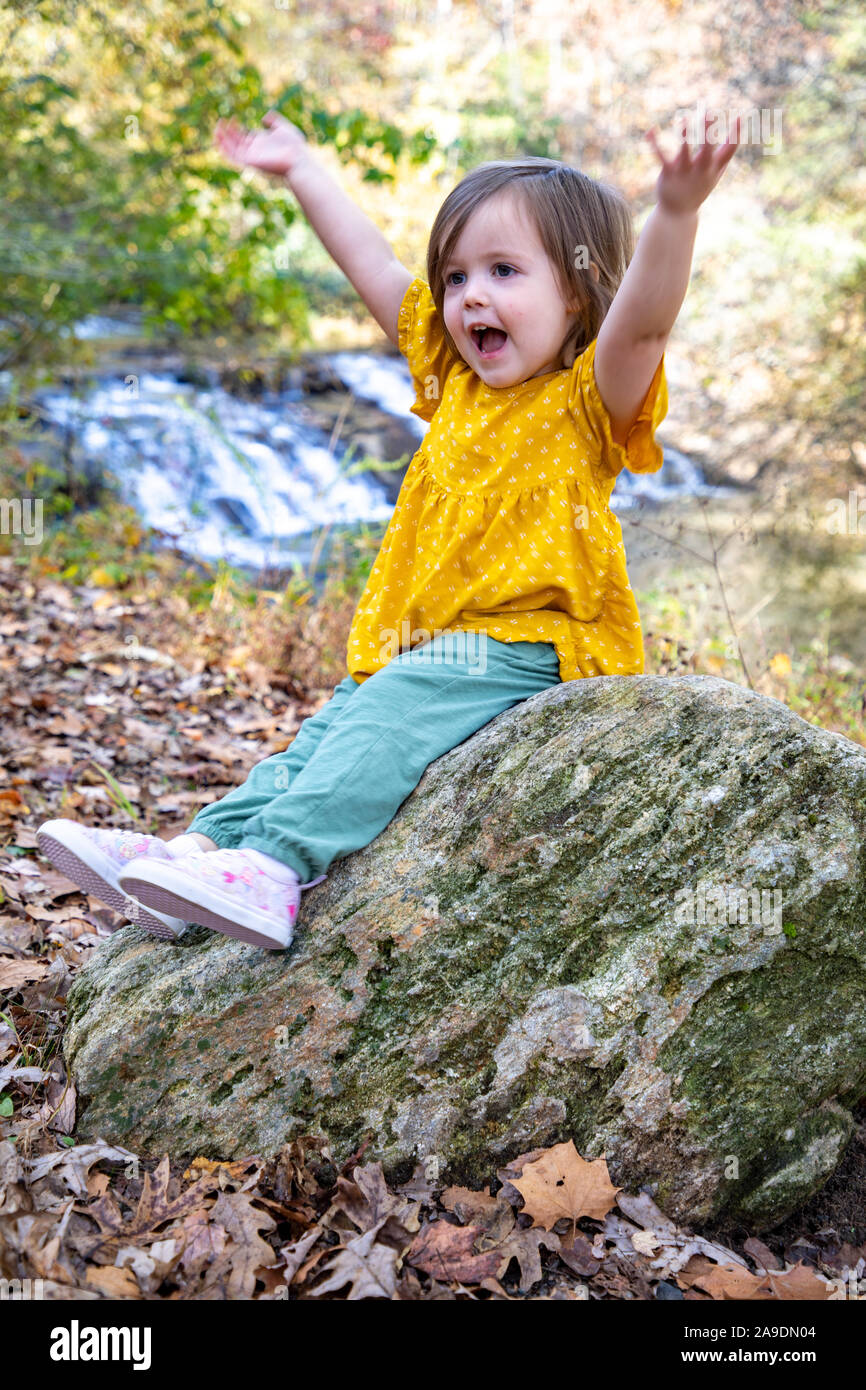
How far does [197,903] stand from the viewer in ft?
6.81

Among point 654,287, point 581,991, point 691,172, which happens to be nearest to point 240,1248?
point 581,991

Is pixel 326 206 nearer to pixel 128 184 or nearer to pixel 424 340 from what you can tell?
pixel 424 340

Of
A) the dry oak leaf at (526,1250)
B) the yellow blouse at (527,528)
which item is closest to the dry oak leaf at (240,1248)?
the dry oak leaf at (526,1250)

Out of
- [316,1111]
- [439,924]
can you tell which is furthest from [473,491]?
[316,1111]

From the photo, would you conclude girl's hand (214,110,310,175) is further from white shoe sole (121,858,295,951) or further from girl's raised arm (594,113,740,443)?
white shoe sole (121,858,295,951)

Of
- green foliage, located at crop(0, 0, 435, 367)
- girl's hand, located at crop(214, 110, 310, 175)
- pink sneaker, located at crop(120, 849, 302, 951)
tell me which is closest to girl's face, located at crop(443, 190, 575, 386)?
girl's hand, located at crop(214, 110, 310, 175)

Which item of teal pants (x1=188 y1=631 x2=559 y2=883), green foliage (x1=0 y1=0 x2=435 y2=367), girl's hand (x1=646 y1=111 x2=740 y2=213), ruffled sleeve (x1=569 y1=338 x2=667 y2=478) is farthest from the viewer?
green foliage (x1=0 y1=0 x2=435 y2=367)

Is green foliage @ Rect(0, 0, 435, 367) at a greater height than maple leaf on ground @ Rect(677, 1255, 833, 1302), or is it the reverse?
green foliage @ Rect(0, 0, 435, 367)

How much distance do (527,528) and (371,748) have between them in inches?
27.7

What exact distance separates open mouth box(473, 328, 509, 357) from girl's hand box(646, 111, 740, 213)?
2.14 feet

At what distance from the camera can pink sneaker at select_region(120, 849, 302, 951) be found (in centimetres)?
208

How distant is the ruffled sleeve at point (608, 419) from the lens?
8.06 ft

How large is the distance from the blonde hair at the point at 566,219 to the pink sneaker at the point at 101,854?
1.63 metres
